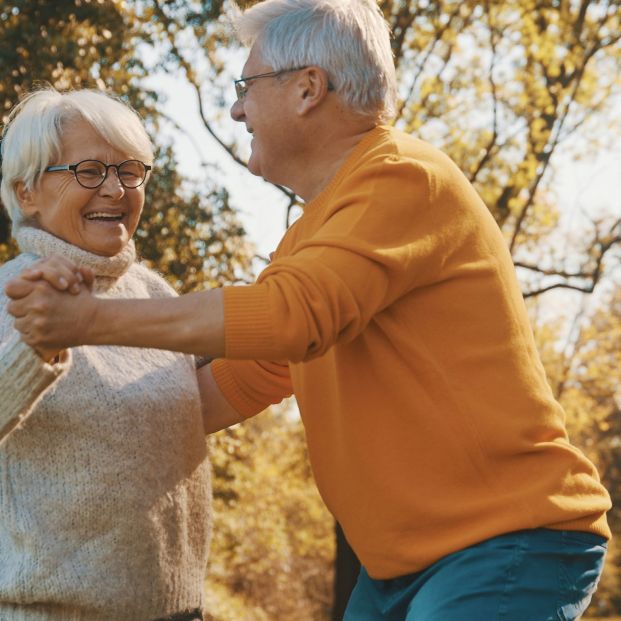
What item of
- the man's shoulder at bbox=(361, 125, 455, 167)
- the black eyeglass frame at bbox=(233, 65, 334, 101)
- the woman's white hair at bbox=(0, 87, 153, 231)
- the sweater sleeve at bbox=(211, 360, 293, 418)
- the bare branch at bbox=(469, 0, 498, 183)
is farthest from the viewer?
the bare branch at bbox=(469, 0, 498, 183)

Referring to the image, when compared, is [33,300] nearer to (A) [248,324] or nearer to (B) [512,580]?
(A) [248,324]

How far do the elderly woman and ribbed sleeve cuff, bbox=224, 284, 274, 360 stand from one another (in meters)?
0.66

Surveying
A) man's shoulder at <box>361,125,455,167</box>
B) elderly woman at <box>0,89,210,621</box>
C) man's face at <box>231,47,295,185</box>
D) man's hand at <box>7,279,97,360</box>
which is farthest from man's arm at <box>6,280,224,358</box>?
man's face at <box>231,47,295,185</box>

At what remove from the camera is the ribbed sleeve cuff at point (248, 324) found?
7.10 ft

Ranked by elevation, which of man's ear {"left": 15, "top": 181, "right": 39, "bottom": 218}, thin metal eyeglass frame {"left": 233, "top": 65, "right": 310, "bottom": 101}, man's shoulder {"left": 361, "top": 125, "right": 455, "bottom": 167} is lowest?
man's ear {"left": 15, "top": 181, "right": 39, "bottom": 218}

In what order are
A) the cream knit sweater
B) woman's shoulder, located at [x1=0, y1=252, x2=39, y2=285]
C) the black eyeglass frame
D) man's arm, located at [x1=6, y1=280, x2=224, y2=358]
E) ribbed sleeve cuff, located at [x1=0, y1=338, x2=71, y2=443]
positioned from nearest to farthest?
man's arm, located at [x1=6, y1=280, x2=224, y2=358] < ribbed sleeve cuff, located at [x1=0, y1=338, x2=71, y2=443] < the black eyeglass frame < the cream knit sweater < woman's shoulder, located at [x1=0, y1=252, x2=39, y2=285]

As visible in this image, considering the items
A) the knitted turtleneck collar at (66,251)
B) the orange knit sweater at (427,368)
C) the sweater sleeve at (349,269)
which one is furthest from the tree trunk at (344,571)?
the sweater sleeve at (349,269)

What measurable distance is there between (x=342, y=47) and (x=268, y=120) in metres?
0.28

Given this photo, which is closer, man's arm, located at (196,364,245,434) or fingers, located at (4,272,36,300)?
fingers, located at (4,272,36,300)

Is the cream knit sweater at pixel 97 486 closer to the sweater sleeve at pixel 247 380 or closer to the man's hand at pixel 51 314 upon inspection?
the sweater sleeve at pixel 247 380

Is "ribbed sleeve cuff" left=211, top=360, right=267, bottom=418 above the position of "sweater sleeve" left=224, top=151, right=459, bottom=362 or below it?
below

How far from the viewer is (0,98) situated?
25.3 feet

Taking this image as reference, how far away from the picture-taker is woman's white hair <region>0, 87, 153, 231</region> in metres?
3.05

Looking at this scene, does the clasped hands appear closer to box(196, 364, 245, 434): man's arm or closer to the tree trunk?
box(196, 364, 245, 434): man's arm
